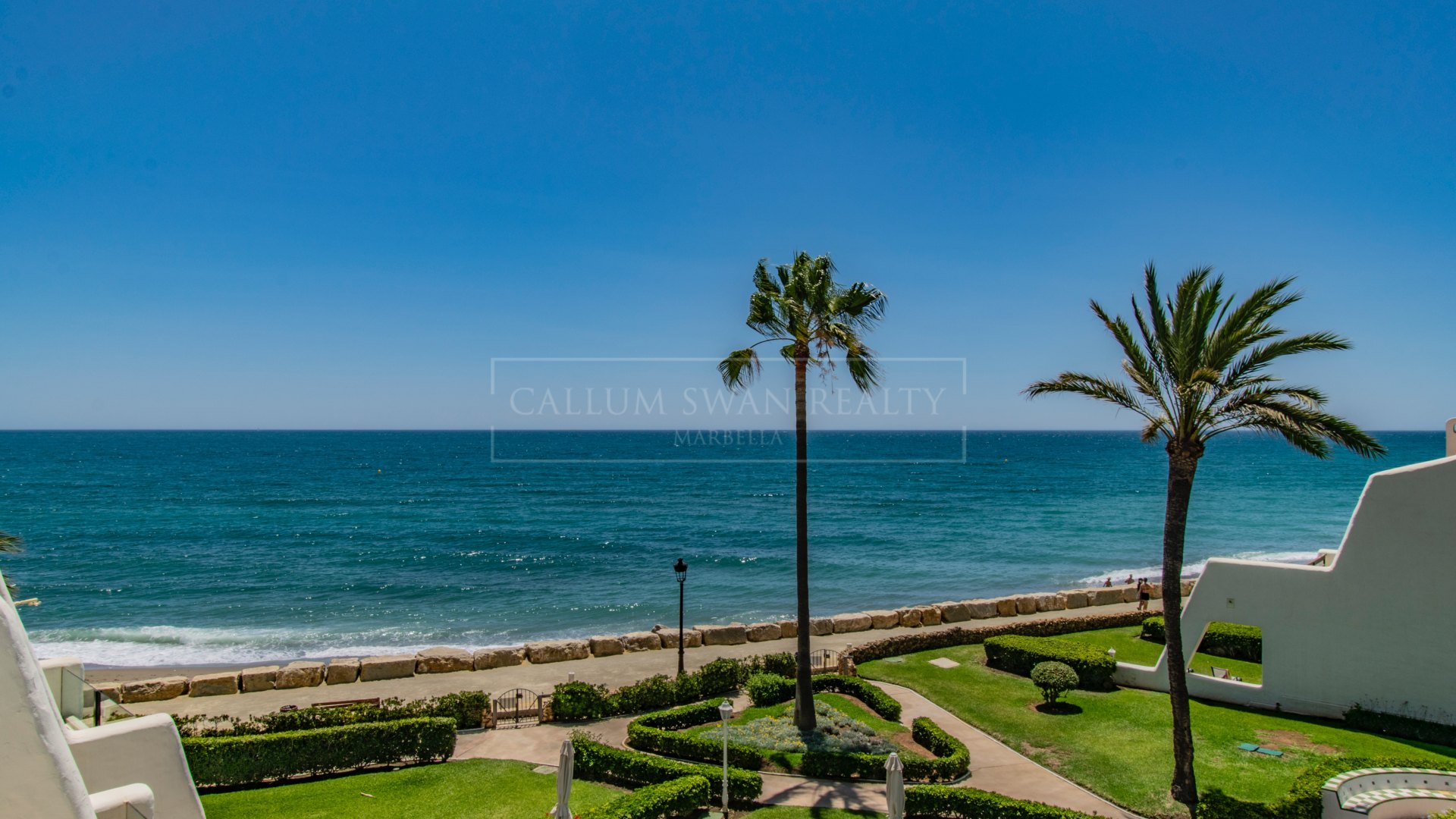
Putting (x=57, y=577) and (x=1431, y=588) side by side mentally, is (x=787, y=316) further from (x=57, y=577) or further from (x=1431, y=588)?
(x=57, y=577)

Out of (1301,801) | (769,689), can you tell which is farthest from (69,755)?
(769,689)

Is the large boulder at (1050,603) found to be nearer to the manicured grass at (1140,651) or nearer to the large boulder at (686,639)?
the manicured grass at (1140,651)

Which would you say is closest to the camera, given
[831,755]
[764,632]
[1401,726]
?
[831,755]

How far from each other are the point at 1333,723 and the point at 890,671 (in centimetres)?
1018

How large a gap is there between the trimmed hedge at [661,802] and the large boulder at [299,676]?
13455 mm

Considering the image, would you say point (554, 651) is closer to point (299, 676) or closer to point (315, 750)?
point (299, 676)

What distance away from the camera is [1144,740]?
53.4 ft

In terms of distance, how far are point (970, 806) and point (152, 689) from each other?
2147cm

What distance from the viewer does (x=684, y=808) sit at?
1288 cm

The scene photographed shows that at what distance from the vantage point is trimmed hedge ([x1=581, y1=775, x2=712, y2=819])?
11922 mm

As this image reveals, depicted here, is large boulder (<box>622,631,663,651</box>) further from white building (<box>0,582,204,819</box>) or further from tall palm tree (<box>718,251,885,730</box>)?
white building (<box>0,582,204,819</box>)

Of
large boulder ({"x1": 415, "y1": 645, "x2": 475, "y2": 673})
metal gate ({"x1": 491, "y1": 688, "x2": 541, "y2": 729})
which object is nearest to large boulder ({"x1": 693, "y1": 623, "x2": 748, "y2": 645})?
metal gate ({"x1": 491, "y1": 688, "x2": 541, "y2": 729})

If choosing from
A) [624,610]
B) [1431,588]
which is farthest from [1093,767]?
[624,610]

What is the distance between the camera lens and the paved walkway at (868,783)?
535 inches
